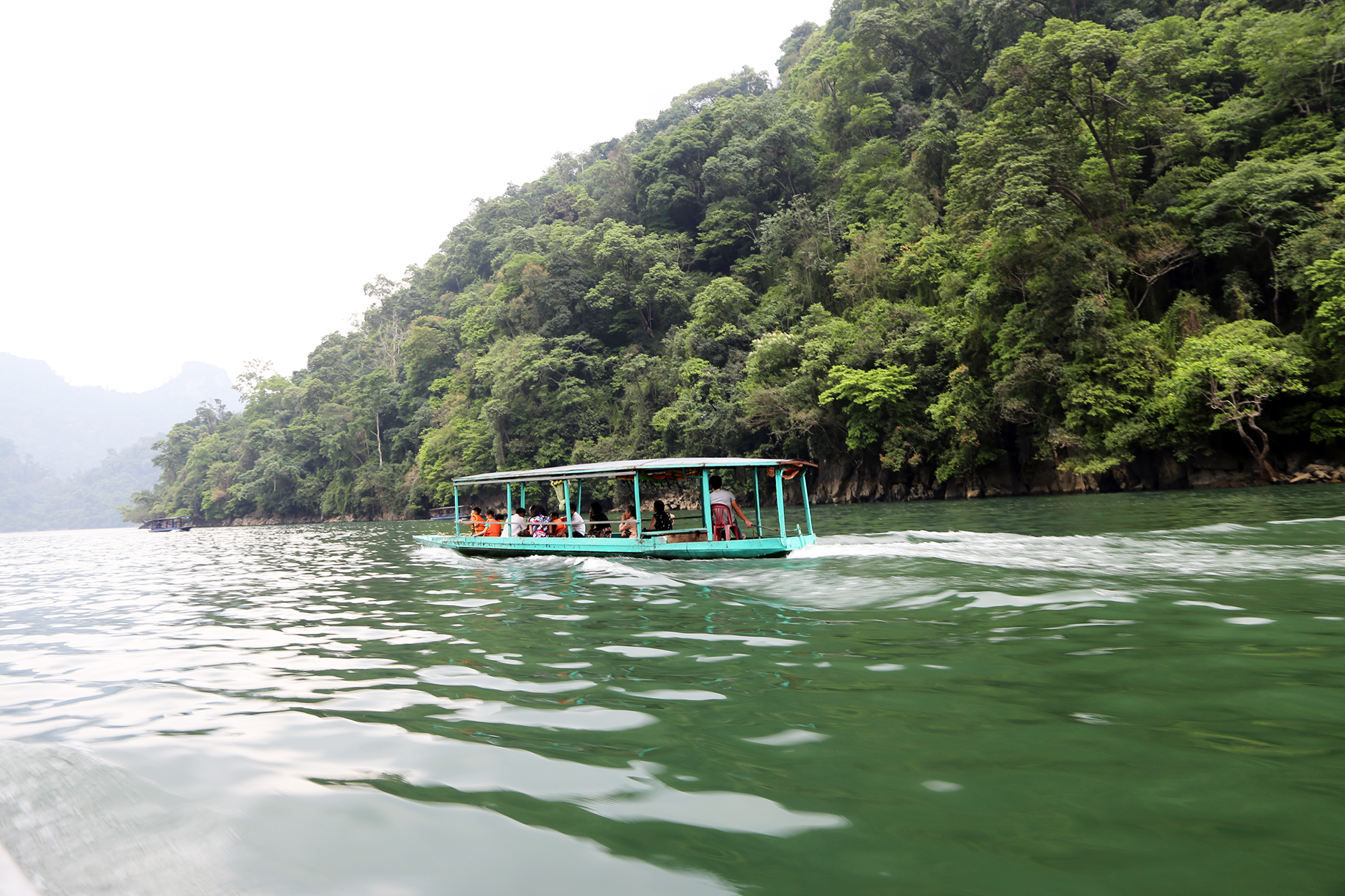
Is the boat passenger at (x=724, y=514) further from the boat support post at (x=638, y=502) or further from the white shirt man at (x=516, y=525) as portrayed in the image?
the white shirt man at (x=516, y=525)

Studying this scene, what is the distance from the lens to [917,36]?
37.3 m

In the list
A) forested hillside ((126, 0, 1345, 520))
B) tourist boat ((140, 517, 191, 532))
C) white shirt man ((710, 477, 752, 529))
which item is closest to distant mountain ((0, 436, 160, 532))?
tourist boat ((140, 517, 191, 532))

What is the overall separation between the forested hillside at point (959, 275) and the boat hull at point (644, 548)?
1603 cm

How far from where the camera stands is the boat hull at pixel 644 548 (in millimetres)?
10680

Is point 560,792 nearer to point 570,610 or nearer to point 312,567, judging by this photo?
point 570,610

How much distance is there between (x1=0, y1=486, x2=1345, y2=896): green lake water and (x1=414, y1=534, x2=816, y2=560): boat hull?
275 centimetres

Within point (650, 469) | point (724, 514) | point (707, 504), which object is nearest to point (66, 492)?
point (650, 469)

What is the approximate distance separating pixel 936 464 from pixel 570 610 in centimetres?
2344

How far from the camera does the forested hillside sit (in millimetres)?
20922

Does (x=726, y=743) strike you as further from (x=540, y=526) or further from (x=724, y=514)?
Result: (x=540, y=526)

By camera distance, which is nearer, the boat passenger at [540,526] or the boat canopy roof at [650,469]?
the boat canopy roof at [650,469]

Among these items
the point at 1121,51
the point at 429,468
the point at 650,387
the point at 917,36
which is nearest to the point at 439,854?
the point at 1121,51

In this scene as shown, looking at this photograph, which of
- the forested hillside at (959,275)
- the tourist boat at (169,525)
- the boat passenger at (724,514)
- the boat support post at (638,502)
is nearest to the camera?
the boat support post at (638,502)

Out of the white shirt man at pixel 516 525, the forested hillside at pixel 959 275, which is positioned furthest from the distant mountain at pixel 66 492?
the white shirt man at pixel 516 525
